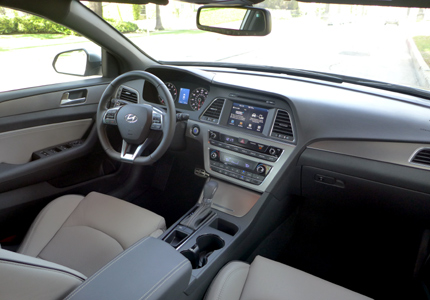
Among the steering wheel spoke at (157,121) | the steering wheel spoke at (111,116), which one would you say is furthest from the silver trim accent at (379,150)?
the steering wheel spoke at (111,116)

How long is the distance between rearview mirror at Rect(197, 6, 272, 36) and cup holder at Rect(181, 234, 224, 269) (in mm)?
1300

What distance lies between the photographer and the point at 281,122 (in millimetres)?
2252

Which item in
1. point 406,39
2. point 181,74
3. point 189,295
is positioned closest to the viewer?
point 189,295

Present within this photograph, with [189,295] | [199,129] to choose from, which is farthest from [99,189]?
[189,295]

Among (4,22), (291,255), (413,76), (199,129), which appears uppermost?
(4,22)

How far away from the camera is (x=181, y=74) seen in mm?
2684

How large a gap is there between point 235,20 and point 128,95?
97cm

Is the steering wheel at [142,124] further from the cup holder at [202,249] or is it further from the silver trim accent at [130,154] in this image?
the cup holder at [202,249]

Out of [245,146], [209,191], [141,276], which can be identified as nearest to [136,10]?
[245,146]

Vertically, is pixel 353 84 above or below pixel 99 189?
above

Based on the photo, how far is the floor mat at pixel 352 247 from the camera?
243 cm

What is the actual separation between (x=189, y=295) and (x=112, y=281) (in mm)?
606

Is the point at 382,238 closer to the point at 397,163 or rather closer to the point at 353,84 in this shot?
the point at 397,163

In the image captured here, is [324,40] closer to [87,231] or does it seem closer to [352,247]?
[352,247]
